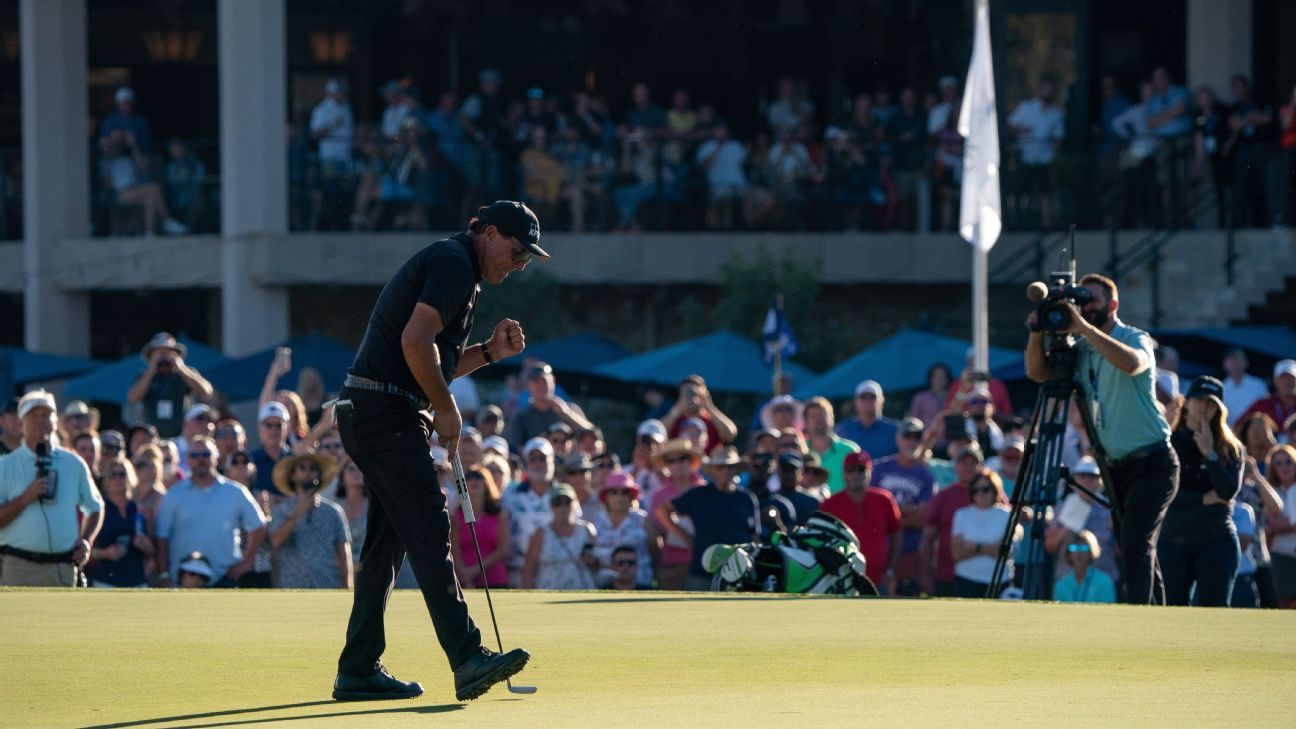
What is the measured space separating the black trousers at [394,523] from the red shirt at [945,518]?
7447mm

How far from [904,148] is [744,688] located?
1773 cm

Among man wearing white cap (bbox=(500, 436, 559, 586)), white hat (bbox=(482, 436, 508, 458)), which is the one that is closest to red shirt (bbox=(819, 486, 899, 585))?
man wearing white cap (bbox=(500, 436, 559, 586))

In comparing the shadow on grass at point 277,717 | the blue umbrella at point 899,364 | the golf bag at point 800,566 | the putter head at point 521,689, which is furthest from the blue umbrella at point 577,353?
the shadow on grass at point 277,717

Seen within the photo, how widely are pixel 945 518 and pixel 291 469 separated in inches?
165

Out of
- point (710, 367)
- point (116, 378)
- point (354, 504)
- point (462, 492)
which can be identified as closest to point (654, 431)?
point (354, 504)

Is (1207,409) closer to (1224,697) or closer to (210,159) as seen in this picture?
(1224,697)

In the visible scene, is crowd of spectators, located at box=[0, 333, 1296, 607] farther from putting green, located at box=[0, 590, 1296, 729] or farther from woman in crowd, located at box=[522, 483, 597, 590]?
putting green, located at box=[0, 590, 1296, 729]

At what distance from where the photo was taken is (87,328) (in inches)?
1107

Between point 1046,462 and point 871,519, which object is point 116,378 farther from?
point 1046,462

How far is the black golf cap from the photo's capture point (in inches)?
274

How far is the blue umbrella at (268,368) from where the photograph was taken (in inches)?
834

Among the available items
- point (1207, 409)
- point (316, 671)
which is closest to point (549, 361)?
point (1207, 409)

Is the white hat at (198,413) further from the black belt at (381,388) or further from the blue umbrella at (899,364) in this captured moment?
the black belt at (381,388)

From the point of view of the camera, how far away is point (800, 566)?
1120 cm
